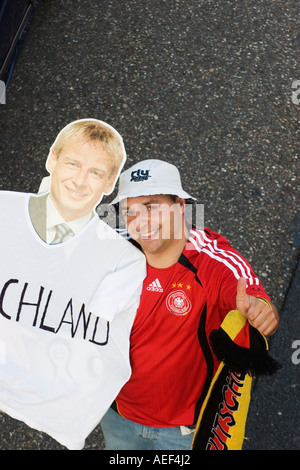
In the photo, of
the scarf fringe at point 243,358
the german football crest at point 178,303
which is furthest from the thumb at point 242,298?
the german football crest at point 178,303

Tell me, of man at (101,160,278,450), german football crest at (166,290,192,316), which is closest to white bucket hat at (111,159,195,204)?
man at (101,160,278,450)

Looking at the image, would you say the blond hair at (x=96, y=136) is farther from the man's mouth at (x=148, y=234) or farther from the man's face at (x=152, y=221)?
the man's mouth at (x=148, y=234)

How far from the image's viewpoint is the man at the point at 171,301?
6.67 ft

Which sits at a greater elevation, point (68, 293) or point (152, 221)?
point (152, 221)

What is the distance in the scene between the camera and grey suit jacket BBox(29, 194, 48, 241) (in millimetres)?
1955

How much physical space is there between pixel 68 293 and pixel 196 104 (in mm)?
2198

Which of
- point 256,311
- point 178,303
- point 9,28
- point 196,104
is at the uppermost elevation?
point 9,28

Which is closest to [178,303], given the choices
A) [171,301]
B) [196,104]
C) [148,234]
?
[171,301]

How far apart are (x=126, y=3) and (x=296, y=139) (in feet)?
5.97

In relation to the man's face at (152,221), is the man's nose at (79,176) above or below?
above

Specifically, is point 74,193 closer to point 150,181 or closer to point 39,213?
point 39,213

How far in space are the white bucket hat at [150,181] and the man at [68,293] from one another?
73 millimetres

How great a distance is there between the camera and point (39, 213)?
198 cm

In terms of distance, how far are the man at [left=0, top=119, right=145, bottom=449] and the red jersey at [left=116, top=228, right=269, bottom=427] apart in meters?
0.08
